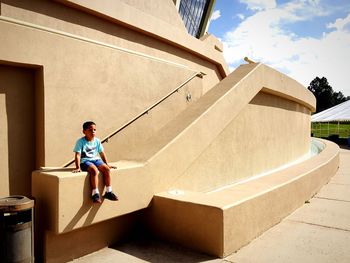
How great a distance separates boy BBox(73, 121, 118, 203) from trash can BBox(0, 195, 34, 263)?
714 millimetres

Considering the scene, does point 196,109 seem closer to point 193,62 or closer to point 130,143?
point 130,143

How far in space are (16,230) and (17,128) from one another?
84.8 inches

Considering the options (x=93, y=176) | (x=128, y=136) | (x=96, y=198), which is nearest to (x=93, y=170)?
(x=93, y=176)

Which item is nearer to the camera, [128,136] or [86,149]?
[86,149]

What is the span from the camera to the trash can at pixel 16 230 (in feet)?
11.0

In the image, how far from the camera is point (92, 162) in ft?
13.5

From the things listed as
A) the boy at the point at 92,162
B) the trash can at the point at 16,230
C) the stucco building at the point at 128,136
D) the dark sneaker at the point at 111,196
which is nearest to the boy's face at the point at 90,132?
the boy at the point at 92,162

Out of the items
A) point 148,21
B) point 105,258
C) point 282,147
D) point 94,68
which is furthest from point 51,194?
point 282,147

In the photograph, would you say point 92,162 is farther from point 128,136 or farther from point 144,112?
point 144,112

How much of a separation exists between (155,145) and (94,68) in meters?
2.11

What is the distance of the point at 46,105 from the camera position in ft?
16.8

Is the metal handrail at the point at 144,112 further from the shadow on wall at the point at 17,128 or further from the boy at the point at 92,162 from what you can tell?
the boy at the point at 92,162

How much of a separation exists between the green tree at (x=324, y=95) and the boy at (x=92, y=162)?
108411 millimetres

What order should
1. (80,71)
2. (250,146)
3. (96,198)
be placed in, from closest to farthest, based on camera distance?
(96,198) < (80,71) < (250,146)
